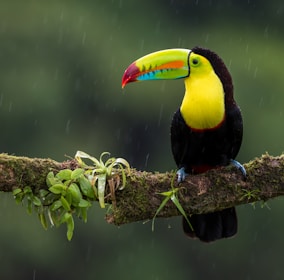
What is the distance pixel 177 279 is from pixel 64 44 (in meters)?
3.53

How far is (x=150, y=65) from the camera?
4980 millimetres

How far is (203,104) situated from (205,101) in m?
0.02

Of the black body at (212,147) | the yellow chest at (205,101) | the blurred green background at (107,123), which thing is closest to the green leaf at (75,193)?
the black body at (212,147)

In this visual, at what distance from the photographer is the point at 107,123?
1431 cm

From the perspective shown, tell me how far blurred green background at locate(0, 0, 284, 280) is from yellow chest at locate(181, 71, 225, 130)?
818 centimetres

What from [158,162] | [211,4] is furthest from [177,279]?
[211,4]

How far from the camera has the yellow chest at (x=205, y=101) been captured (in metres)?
4.88

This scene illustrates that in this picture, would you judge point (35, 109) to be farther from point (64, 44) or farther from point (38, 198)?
point (38, 198)

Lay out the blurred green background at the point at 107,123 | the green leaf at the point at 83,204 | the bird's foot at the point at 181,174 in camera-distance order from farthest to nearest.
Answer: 1. the blurred green background at the point at 107,123
2. the bird's foot at the point at 181,174
3. the green leaf at the point at 83,204

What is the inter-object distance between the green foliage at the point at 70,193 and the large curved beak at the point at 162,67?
1.97ft

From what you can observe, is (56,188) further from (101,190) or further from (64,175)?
(101,190)

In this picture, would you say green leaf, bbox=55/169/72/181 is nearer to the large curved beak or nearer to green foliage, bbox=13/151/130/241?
green foliage, bbox=13/151/130/241

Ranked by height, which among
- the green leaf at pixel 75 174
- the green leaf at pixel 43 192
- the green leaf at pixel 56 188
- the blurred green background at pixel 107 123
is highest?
the green leaf at pixel 75 174

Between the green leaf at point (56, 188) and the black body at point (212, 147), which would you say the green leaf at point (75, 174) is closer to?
the green leaf at point (56, 188)
